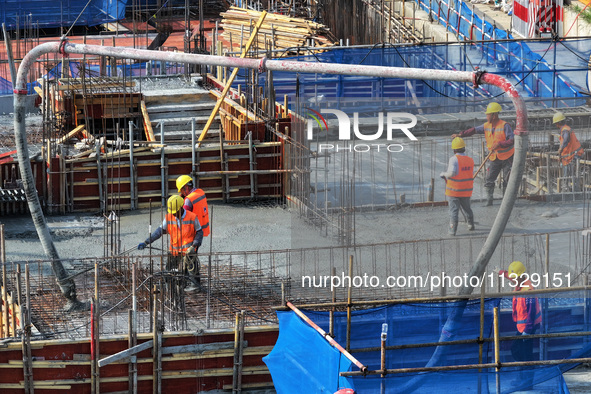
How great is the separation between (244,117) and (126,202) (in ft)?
12.5

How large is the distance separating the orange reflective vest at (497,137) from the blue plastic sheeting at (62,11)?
1340 inches

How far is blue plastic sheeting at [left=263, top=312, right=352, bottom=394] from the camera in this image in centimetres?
1388

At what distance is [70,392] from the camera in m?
16.0

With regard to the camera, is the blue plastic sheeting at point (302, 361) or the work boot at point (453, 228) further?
the work boot at point (453, 228)

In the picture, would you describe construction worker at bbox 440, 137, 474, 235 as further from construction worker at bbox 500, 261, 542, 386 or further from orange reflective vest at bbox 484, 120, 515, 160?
construction worker at bbox 500, 261, 542, 386

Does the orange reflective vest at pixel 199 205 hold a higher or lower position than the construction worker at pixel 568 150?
lower

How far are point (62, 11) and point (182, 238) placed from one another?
32511mm

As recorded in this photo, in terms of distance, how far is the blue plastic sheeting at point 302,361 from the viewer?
547 inches

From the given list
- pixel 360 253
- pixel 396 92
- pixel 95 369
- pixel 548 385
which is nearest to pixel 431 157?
pixel 360 253

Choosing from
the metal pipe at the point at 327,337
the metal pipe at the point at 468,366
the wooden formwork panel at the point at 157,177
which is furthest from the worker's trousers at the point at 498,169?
the wooden formwork panel at the point at 157,177

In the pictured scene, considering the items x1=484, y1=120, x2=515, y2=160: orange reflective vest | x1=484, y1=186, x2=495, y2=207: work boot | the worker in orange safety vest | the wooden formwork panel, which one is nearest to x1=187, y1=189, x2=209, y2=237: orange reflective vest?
x1=484, y1=186, x2=495, y2=207: work boot

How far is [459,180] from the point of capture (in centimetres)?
1583

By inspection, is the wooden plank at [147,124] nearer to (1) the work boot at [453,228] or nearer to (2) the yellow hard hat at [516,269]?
(1) the work boot at [453,228]

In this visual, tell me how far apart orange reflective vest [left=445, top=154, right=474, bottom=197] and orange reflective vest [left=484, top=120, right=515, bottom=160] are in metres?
0.41
